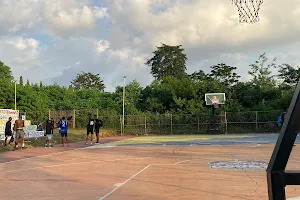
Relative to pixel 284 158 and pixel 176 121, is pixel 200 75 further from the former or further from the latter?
pixel 284 158

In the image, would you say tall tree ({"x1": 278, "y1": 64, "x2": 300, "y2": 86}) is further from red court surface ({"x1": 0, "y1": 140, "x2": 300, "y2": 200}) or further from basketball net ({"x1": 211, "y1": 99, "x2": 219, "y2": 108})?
red court surface ({"x1": 0, "y1": 140, "x2": 300, "y2": 200})

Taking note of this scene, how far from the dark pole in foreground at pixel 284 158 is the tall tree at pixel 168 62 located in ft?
204

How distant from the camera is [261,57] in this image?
174 feet

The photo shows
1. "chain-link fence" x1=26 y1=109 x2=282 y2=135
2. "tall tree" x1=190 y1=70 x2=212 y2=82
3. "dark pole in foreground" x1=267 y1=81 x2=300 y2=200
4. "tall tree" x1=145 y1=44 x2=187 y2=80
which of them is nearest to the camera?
"dark pole in foreground" x1=267 y1=81 x2=300 y2=200

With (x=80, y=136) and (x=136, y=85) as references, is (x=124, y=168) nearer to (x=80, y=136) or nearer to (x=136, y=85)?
(x=80, y=136)

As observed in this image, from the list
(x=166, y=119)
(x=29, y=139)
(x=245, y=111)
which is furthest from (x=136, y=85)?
(x=29, y=139)

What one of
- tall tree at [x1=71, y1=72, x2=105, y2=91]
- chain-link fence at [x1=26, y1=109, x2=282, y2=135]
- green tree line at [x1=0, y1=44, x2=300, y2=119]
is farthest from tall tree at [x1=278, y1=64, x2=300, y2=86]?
tall tree at [x1=71, y1=72, x2=105, y2=91]

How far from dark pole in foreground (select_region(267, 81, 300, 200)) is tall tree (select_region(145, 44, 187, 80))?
62.3 metres

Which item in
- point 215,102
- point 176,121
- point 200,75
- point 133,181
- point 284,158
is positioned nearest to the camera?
point 284,158

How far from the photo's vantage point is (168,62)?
2579 inches

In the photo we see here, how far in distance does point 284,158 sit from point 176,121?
123ft

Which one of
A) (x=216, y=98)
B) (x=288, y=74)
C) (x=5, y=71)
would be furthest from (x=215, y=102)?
(x=5, y=71)

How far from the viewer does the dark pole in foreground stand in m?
2.44

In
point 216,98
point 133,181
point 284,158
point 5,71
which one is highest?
point 5,71
